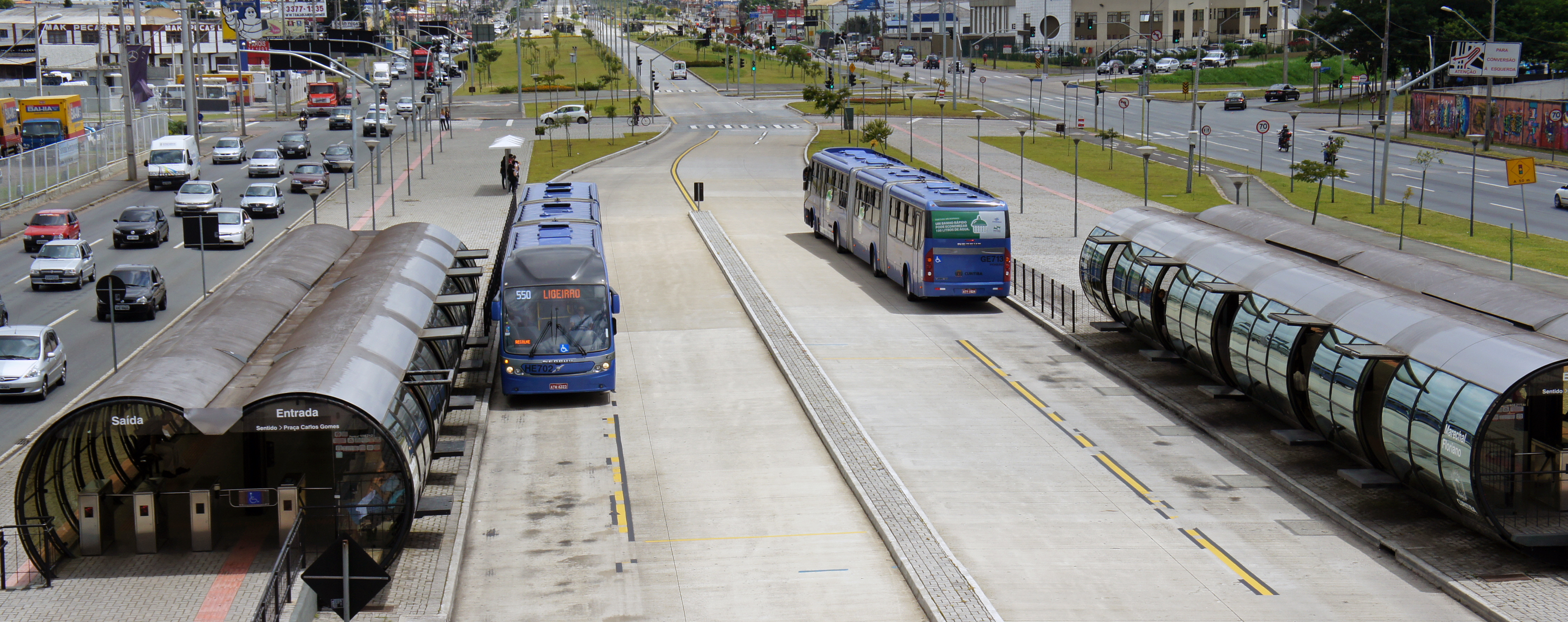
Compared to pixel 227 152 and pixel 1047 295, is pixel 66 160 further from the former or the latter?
pixel 1047 295

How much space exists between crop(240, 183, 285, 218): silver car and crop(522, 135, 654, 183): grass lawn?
1217cm

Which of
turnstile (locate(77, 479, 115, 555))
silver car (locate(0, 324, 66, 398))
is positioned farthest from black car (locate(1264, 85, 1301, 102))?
turnstile (locate(77, 479, 115, 555))

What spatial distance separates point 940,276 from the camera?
3491 cm

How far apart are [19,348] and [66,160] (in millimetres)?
39422

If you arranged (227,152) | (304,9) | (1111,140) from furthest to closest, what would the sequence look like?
(304,9), (227,152), (1111,140)

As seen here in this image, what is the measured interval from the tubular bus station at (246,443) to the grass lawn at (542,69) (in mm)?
94957

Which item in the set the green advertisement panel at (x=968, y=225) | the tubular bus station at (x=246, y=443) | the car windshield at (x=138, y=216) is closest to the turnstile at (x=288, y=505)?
the tubular bus station at (x=246, y=443)

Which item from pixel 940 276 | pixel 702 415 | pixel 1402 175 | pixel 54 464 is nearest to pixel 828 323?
pixel 940 276

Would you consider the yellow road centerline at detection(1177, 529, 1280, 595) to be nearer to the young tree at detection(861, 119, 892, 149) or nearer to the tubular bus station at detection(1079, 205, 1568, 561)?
the tubular bus station at detection(1079, 205, 1568, 561)

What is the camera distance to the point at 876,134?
234 ft

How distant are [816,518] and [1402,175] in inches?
2188

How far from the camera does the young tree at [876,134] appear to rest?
71.2 m

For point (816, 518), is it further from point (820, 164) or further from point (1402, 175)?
point (1402, 175)

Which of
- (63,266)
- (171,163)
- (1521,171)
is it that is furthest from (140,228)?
(1521,171)
